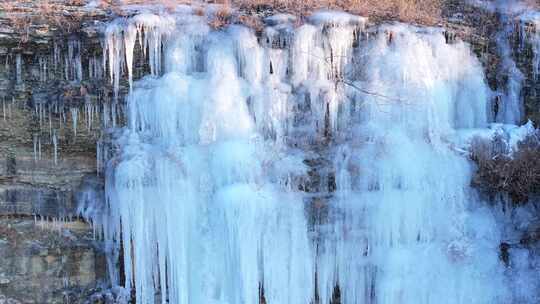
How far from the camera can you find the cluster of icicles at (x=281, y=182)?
8.29 metres

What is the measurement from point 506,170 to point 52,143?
20.0ft

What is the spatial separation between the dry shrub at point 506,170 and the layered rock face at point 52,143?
204cm

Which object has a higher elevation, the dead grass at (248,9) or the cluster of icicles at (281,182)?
the dead grass at (248,9)

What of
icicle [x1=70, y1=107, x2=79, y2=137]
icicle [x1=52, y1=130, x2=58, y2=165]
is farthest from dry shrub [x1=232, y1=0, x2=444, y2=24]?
icicle [x1=52, y1=130, x2=58, y2=165]

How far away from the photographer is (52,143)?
873 centimetres

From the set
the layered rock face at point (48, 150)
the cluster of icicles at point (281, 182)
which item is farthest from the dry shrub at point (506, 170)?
the layered rock face at point (48, 150)

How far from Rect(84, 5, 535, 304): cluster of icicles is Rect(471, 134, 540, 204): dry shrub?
0.73 ft

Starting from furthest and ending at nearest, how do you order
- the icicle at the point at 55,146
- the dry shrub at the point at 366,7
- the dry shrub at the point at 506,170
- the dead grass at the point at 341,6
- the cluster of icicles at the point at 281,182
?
the dry shrub at the point at 366,7
the dead grass at the point at 341,6
the icicle at the point at 55,146
the dry shrub at the point at 506,170
the cluster of icicles at the point at 281,182

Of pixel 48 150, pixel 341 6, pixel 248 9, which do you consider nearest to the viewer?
pixel 48 150

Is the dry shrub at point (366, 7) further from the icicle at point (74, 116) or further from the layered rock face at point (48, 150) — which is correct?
the icicle at point (74, 116)

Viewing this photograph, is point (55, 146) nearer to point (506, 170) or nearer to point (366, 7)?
point (366, 7)

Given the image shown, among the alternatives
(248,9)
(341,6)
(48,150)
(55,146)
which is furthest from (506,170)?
(48,150)

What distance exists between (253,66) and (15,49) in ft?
10.4

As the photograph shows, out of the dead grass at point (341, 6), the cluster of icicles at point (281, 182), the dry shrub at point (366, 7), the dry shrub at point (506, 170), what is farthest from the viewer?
the dry shrub at point (366, 7)
